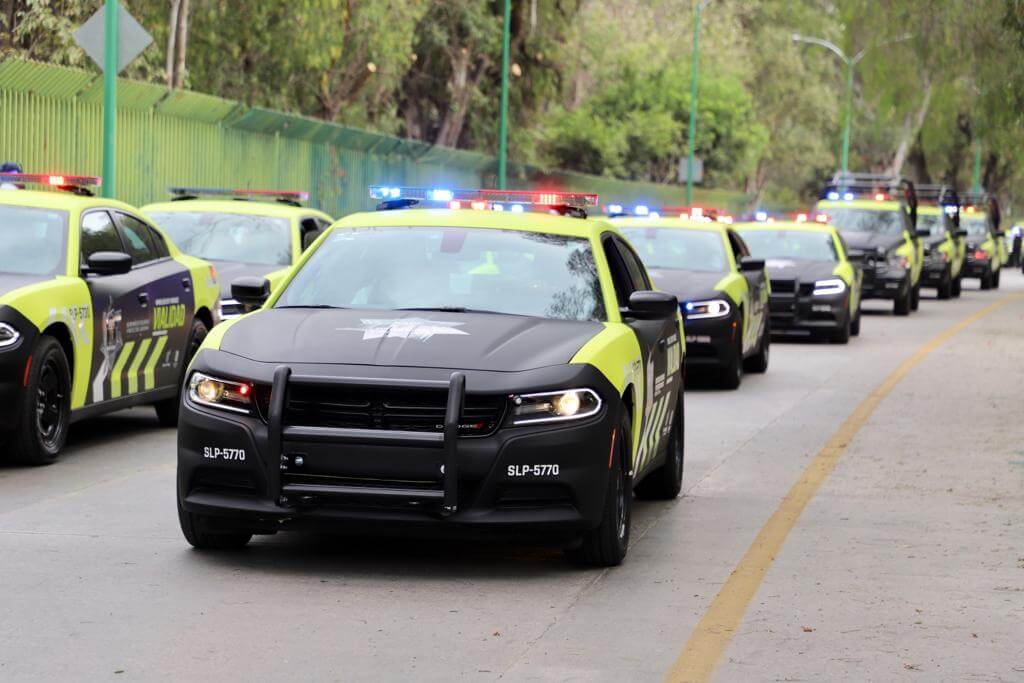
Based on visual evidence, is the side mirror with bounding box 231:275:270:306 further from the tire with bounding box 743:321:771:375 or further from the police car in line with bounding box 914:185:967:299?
the police car in line with bounding box 914:185:967:299

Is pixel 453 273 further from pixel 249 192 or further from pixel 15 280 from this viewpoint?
pixel 249 192

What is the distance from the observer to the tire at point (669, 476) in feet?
36.1

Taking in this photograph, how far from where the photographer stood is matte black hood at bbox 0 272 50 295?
1166 centimetres

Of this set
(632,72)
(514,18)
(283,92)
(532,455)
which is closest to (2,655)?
(532,455)

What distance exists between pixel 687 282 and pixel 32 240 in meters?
8.26

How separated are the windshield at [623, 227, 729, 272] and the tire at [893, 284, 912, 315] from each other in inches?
547

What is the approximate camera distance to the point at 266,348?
845 cm

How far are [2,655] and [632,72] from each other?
6090 centimetres

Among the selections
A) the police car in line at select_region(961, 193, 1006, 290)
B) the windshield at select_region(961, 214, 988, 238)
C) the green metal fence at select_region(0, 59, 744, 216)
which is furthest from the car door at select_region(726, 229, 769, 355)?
the windshield at select_region(961, 214, 988, 238)

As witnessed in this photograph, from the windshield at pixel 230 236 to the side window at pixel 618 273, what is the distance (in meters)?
7.99

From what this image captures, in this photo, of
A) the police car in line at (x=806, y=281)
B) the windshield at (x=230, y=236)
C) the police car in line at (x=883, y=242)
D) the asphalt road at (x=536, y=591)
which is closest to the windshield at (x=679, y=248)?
the windshield at (x=230, y=236)

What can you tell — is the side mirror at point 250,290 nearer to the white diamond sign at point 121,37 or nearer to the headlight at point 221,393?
the headlight at point 221,393

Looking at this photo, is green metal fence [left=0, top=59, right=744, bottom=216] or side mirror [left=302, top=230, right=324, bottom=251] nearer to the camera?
side mirror [left=302, top=230, right=324, bottom=251]

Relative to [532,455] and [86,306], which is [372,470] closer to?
[532,455]
